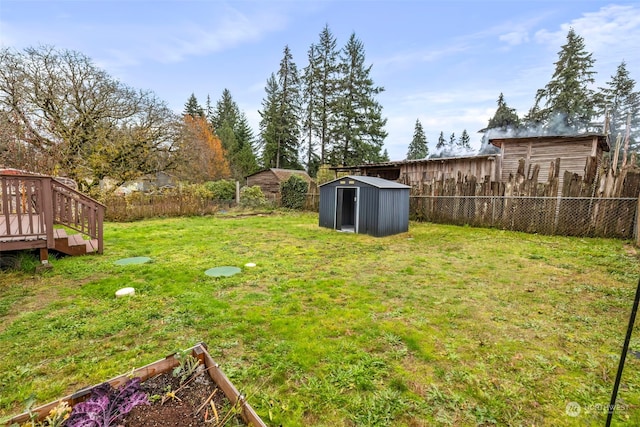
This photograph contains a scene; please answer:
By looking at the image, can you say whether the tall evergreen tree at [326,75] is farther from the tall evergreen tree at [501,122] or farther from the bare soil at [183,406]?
the bare soil at [183,406]

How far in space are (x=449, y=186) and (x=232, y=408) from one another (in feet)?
31.1

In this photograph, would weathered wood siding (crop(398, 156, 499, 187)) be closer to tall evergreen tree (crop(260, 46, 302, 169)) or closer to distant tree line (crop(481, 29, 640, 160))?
tall evergreen tree (crop(260, 46, 302, 169))

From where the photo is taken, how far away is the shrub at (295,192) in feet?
47.2

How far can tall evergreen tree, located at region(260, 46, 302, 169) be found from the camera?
24.9m

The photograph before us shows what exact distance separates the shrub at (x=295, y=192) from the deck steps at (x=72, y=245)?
9706 millimetres

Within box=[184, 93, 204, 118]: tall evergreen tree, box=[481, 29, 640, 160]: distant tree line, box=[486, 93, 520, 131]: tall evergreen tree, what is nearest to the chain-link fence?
box=[481, 29, 640, 160]: distant tree line

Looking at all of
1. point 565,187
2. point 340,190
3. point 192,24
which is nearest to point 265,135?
point 192,24

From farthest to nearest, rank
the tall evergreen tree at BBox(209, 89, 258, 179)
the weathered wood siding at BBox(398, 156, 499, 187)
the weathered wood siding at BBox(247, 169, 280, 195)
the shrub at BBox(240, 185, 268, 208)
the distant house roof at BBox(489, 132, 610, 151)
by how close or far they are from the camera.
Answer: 1. the tall evergreen tree at BBox(209, 89, 258, 179)
2. the weathered wood siding at BBox(247, 169, 280, 195)
3. the shrub at BBox(240, 185, 268, 208)
4. the weathered wood siding at BBox(398, 156, 499, 187)
5. the distant house roof at BBox(489, 132, 610, 151)

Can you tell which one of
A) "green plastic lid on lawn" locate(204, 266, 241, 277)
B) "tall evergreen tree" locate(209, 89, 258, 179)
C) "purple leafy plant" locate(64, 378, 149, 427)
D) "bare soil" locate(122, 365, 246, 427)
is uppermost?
"tall evergreen tree" locate(209, 89, 258, 179)

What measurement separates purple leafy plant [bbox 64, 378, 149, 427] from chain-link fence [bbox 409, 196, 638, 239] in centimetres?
914

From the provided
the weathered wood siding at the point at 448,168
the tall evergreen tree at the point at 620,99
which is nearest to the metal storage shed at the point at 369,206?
the weathered wood siding at the point at 448,168

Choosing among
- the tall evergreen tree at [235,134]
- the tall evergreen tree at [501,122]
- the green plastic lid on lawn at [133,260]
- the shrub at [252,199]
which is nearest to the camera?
the green plastic lid on lawn at [133,260]

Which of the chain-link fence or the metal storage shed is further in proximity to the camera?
the metal storage shed

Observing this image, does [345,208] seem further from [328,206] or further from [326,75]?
[326,75]
